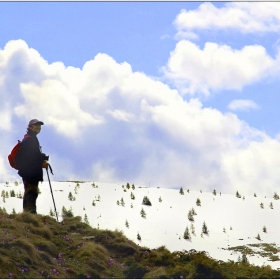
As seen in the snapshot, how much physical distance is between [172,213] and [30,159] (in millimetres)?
11195

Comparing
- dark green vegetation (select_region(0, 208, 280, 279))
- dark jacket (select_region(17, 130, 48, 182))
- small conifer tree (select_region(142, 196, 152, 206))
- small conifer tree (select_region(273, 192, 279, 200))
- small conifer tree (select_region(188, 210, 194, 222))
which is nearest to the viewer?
dark green vegetation (select_region(0, 208, 280, 279))

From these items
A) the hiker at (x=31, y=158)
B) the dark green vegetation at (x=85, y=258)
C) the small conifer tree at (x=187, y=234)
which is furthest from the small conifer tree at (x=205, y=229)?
the hiker at (x=31, y=158)

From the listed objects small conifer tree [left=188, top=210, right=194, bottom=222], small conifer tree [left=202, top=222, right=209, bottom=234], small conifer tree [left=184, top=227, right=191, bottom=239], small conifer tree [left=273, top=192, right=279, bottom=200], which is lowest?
small conifer tree [left=184, top=227, right=191, bottom=239]

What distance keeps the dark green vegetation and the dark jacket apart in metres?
1.09

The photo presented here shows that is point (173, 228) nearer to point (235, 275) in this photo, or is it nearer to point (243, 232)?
point (243, 232)

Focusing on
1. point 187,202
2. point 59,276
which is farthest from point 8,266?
point 187,202

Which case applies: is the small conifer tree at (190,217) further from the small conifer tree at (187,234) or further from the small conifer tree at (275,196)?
the small conifer tree at (275,196)

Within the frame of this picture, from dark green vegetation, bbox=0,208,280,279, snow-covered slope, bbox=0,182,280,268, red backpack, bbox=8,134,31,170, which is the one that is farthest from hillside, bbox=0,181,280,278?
red backpack, bbox=8,134,31,170

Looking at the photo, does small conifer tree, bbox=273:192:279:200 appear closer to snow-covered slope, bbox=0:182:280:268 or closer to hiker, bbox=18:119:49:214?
snow-covered slope, bbox=0:182:280:268

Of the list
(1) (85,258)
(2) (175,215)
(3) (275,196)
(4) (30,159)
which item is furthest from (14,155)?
(3) (275,196)

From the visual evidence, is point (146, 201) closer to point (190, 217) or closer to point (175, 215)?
point (175, 215)

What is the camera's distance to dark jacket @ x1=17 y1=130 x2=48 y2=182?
1255 cm

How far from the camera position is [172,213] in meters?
22.3

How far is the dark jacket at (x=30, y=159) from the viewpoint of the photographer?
1255 cm
